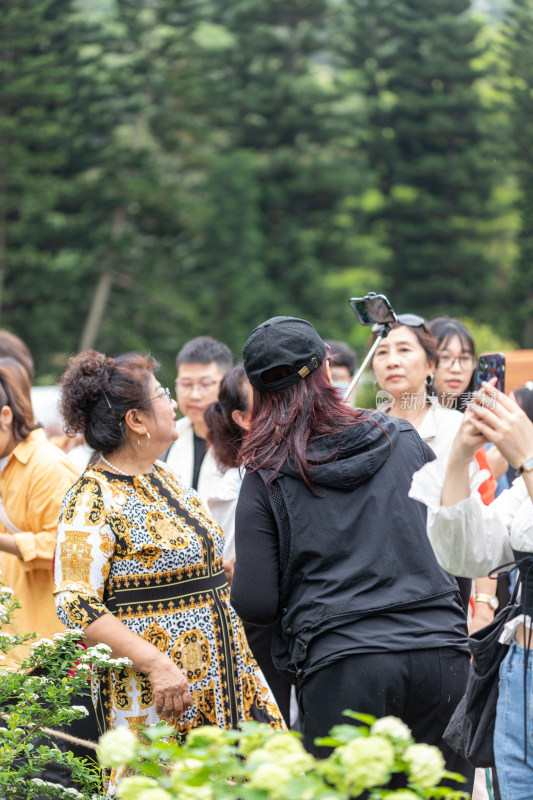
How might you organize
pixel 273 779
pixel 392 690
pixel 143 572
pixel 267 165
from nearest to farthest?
1. pixel 273 779
2. pixel 392 690
3. pixel 143 572
4. pixel 267 165

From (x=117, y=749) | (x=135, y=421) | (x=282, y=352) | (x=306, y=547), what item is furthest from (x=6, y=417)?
(x=117, y=749)

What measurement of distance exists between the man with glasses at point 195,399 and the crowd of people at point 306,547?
1.10 m

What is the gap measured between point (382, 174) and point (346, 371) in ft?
91.0

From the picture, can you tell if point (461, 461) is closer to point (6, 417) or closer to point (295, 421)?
point (295, 421)

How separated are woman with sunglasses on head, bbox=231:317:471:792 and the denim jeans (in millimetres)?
229

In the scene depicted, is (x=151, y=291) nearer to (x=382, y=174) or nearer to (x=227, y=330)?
(x=227, y=330)

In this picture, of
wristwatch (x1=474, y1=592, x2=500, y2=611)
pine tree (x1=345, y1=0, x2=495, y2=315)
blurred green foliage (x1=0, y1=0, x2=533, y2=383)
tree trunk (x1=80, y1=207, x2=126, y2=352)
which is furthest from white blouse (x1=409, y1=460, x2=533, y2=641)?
pine tree (x1=345, y1=0, x2=495, y2=315)

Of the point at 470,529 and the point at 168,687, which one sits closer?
the point at 470,529

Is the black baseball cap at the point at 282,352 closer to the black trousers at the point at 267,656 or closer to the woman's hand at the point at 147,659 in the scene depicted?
the woman's hand at the point at 147,659

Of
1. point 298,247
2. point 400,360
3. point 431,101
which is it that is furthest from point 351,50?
point 400,360

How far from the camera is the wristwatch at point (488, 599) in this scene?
3910mm

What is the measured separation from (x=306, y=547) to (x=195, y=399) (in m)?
2.55

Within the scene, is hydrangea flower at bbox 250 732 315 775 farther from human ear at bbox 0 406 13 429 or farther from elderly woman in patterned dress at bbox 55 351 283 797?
human ear at bbox 0 406 13 429

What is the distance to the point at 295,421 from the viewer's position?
244 centimetres
